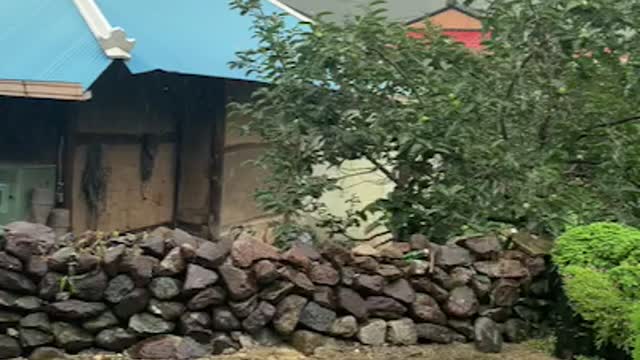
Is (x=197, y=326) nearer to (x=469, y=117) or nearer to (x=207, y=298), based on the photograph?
(x=207, y=298)

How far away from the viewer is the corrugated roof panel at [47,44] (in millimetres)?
7625

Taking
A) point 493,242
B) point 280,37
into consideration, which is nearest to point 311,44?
point 280,37

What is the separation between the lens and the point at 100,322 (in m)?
4.63

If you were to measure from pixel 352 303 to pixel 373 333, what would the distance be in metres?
0.22

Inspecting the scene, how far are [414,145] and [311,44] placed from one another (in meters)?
1.02

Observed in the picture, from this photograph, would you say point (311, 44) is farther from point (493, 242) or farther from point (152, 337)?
point (152, 337)

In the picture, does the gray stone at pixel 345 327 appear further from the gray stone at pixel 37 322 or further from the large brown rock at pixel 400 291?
the gray stone at pixel 37 322

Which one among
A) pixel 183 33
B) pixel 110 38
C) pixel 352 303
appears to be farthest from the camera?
pixel 183 33

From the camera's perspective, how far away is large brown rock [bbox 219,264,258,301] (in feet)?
15.6

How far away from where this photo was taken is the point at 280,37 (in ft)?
20.5

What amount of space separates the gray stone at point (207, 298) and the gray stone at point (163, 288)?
11cm

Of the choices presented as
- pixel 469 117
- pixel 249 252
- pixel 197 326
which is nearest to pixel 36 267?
pixel 197 326

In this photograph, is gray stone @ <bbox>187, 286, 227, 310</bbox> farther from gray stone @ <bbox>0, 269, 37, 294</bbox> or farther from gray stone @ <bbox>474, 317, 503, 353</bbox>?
gray stone @ <bbox>474, 317, 503, 353</bbox>

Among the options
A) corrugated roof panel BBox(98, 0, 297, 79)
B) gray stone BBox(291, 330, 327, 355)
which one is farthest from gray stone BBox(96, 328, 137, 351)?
corrugated roof panel BBox(98, 0, 297, 79)
